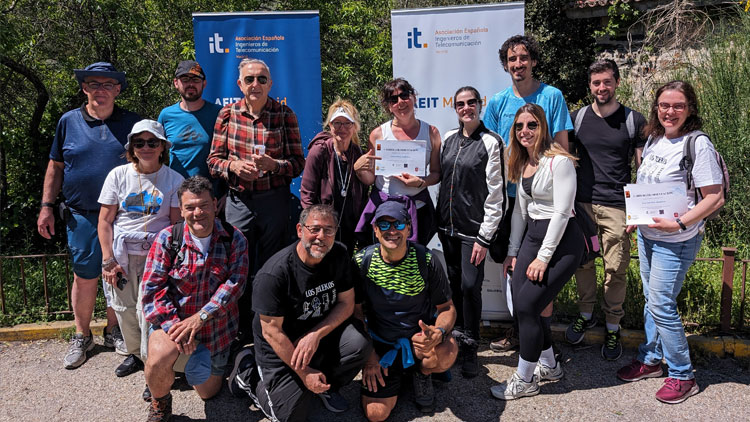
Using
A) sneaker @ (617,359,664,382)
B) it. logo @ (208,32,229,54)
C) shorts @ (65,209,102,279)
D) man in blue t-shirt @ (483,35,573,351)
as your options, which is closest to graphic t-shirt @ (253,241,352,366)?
man in blue t-shirt @ (483,35,573,351)

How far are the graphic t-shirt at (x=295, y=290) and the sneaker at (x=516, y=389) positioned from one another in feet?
4.49

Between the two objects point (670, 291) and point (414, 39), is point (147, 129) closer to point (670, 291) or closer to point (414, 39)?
point (414, 39)

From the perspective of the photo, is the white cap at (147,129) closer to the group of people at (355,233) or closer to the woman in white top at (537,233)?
the group of people at (355,233)

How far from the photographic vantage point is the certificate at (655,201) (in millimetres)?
3652

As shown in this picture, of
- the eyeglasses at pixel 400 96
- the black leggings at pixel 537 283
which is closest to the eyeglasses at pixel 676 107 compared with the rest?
the black leggings at pixel 537 283

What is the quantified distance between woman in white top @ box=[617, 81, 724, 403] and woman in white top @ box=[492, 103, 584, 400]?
22.9 inches

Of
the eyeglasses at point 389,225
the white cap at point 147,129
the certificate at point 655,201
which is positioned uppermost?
the white cap at point 147,129

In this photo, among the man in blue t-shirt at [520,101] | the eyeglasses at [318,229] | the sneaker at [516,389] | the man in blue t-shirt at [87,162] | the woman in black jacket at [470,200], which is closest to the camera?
the eyeglasses at [318,229]

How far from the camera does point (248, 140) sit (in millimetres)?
4363

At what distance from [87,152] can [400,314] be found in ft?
9.51

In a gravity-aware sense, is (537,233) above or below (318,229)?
below

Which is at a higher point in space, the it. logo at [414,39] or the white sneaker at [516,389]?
the it. logo at [414,39]

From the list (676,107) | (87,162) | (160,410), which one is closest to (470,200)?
(676,107)

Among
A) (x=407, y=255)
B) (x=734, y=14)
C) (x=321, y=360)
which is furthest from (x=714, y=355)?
(x=734, y=14)
